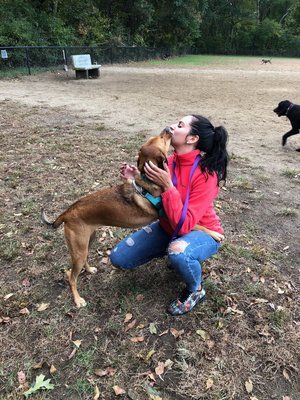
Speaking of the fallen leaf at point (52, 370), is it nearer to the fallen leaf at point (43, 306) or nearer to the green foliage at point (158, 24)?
the fallen leaf at point (43, 306)

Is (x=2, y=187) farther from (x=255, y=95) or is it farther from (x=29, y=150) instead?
(x=255, y=95)

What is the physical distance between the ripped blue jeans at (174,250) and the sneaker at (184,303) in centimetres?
6

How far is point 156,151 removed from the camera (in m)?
2.55

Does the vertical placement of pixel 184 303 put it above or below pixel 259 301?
above

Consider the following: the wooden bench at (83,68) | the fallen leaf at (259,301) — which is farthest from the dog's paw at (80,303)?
the wooden bench at (83,68)

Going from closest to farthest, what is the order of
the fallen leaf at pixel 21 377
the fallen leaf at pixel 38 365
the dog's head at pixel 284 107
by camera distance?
1. the fallen leaf at pixel 21 377
2. the fallen leaf at pixel 38 365
3. the dog's head at pixel 284 107

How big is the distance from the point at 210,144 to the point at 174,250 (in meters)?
0.87

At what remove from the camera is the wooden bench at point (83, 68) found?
17867 mm

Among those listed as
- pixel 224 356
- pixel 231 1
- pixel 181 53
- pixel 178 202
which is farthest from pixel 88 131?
pixel 231 1

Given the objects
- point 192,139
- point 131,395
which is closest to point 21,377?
point 131,395

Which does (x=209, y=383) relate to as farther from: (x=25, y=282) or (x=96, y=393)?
(x=25, y=282)

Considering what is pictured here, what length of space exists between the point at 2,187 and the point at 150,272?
9.81ft

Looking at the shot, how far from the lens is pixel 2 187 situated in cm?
513

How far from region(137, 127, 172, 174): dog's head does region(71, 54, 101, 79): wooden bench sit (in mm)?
16751
